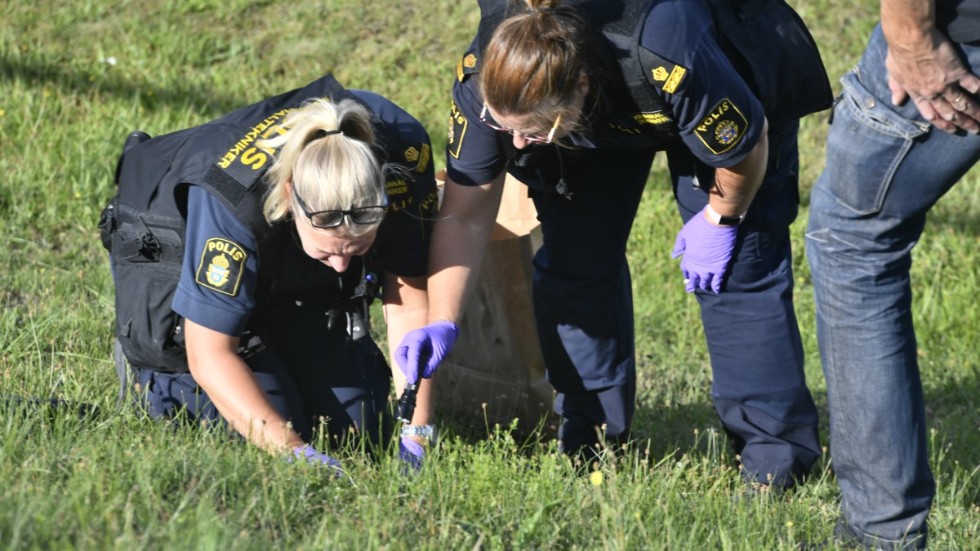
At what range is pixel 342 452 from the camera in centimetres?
311

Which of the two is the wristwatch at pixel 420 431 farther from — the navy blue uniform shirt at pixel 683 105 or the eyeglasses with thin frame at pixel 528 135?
the eyeglasses with thin frame at pixel 528 135

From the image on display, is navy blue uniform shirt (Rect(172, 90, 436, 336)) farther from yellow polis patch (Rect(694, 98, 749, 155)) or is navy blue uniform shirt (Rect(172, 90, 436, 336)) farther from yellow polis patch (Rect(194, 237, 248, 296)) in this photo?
yellow polis patch (Rect(694, 98, 749, 155))

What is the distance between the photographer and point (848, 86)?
2.45m

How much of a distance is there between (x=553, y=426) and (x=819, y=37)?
3.62 meters

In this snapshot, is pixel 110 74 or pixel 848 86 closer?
pixel 848 86

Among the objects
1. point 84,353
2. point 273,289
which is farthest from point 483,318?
point 84,353

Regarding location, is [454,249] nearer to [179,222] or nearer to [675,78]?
[179,222]

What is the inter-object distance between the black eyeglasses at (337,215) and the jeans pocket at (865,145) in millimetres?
1161

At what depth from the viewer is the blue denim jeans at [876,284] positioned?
2.37 meters

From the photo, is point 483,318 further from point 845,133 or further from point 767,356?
point 845,133

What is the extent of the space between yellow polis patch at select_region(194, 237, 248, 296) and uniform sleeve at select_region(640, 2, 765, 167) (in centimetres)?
113

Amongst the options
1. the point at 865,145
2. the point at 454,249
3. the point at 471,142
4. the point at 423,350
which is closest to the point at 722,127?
the point at 865,145

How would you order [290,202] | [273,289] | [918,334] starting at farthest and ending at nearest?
1. [918,334]
2. [273,289]
3. [290,202]

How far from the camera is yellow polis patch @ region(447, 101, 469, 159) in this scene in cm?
319
